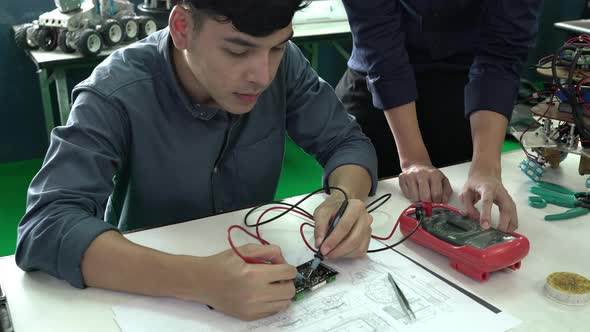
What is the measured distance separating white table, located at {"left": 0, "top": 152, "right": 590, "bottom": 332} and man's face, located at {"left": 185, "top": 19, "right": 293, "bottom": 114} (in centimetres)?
25

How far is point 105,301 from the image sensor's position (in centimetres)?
87

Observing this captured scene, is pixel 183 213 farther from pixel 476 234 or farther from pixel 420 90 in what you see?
pixel 420 90

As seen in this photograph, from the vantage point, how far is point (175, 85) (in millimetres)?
1153

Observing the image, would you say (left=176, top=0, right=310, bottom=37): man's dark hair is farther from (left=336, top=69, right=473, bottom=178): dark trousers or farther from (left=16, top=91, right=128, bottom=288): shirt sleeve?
(left=336, top=69, right=473, bottom=178): dark trousers

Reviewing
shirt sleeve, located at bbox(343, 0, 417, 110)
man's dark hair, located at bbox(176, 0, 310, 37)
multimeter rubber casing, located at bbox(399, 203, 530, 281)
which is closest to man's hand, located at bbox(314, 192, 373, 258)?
multimeter rubber casing, located at bbox(399, 203, 530, 281)

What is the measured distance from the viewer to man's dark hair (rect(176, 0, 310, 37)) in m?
0.95

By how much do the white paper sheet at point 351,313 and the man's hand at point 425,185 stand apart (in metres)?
0.31

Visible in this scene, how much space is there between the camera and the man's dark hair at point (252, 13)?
952mm

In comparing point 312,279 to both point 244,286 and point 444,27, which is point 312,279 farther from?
point 444,27

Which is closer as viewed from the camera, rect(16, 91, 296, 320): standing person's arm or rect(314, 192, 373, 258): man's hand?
rect(16, 91, 296, 320): standing person's arm

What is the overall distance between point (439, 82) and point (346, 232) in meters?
0.79

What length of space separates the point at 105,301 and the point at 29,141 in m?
2.81

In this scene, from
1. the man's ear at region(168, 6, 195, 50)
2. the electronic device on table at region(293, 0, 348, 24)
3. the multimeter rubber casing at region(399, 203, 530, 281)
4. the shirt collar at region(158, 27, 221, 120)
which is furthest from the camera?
the electronic device on table at region(293, 0, 348, 24)

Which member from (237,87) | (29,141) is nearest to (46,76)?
(29,141)
